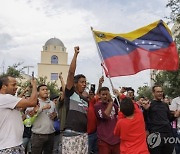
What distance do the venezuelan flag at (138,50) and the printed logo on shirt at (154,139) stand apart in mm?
1315

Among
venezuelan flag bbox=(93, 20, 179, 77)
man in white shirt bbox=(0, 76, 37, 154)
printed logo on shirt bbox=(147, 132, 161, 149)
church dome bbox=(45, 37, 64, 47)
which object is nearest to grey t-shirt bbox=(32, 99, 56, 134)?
venezuelan flag bbox=(93, 20, 179, 77)

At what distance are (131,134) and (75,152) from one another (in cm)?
91

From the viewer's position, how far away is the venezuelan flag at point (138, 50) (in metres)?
6.68

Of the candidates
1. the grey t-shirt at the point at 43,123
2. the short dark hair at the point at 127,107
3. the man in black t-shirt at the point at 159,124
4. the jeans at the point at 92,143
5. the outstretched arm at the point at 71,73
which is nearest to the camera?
the outstretched arm at the point at 71,73

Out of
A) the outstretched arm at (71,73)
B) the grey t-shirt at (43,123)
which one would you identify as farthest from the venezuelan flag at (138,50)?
the grey t-shirt at (43,123)

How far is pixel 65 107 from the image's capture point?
5.41 m

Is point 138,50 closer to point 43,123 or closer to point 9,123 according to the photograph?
point 43,123

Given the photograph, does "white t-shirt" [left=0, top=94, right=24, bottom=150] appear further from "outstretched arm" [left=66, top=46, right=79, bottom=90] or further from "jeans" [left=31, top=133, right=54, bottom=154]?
"jeans" [left=31, top=133, right=54, bottom=154]

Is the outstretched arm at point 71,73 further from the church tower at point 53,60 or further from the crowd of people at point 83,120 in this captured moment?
the church tower at point 53,60

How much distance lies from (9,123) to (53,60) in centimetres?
7806

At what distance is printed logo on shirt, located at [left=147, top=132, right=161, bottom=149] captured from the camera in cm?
707

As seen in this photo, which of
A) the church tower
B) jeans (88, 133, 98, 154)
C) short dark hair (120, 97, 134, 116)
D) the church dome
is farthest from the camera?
the church dome

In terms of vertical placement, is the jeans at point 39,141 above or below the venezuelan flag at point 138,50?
below

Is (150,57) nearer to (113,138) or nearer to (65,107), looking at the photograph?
(113,138)
